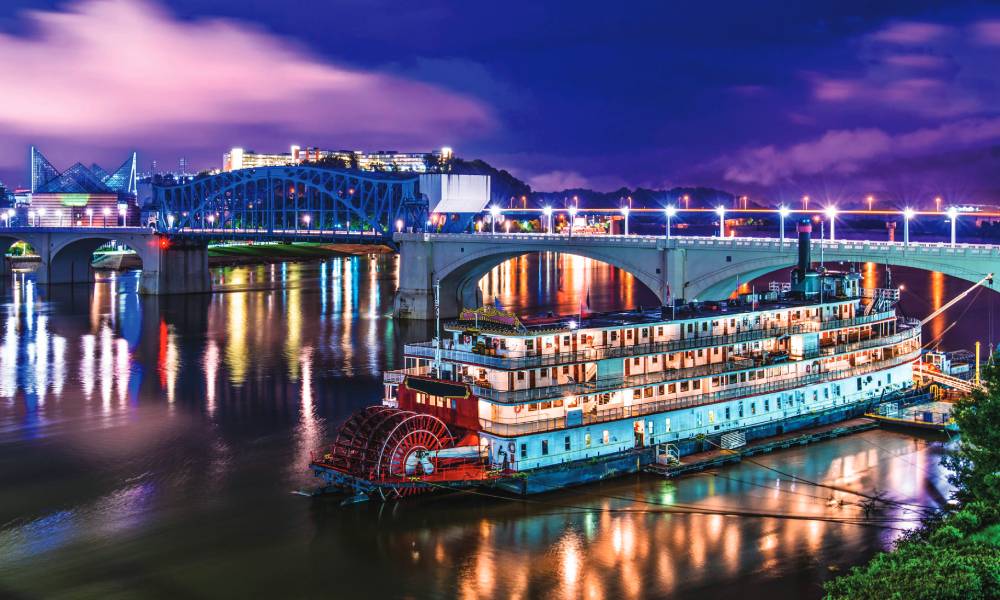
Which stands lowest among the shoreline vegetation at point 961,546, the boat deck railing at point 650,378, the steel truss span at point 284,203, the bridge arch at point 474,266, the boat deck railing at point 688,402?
the shoreline vegetation at point 961,546

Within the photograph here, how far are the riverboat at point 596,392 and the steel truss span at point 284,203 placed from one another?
66903mm

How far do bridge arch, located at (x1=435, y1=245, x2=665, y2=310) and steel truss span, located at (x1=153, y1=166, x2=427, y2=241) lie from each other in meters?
13.6

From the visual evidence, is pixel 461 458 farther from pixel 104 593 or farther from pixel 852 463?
pixel 852 463

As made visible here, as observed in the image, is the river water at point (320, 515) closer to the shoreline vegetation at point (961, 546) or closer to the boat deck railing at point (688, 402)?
the boat deck railing at point (688, 402)

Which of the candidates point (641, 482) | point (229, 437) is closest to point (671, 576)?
point (641, 482)

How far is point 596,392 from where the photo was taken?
3856 cm

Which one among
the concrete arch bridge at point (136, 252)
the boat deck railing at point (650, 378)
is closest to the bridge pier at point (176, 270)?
the concrete arch bridge at point (136, 252)

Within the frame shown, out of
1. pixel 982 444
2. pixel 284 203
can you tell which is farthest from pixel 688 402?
pixel 284 203

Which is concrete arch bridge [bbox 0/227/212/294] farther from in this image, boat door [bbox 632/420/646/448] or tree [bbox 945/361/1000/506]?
tree [bbox 945/361/1000/506]

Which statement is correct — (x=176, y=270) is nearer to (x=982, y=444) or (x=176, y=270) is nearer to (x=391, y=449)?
(x=391, y=449)

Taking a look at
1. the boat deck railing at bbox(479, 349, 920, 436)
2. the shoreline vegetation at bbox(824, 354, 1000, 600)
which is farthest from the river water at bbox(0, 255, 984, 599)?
the shoreline vegetation at bbox(824, 354, 1000, 600)

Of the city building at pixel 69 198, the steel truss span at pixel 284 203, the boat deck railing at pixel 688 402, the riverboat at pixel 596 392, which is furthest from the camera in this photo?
the city building at pixel 69 198

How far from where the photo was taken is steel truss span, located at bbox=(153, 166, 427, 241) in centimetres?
11594

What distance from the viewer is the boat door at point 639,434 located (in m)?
39.4
